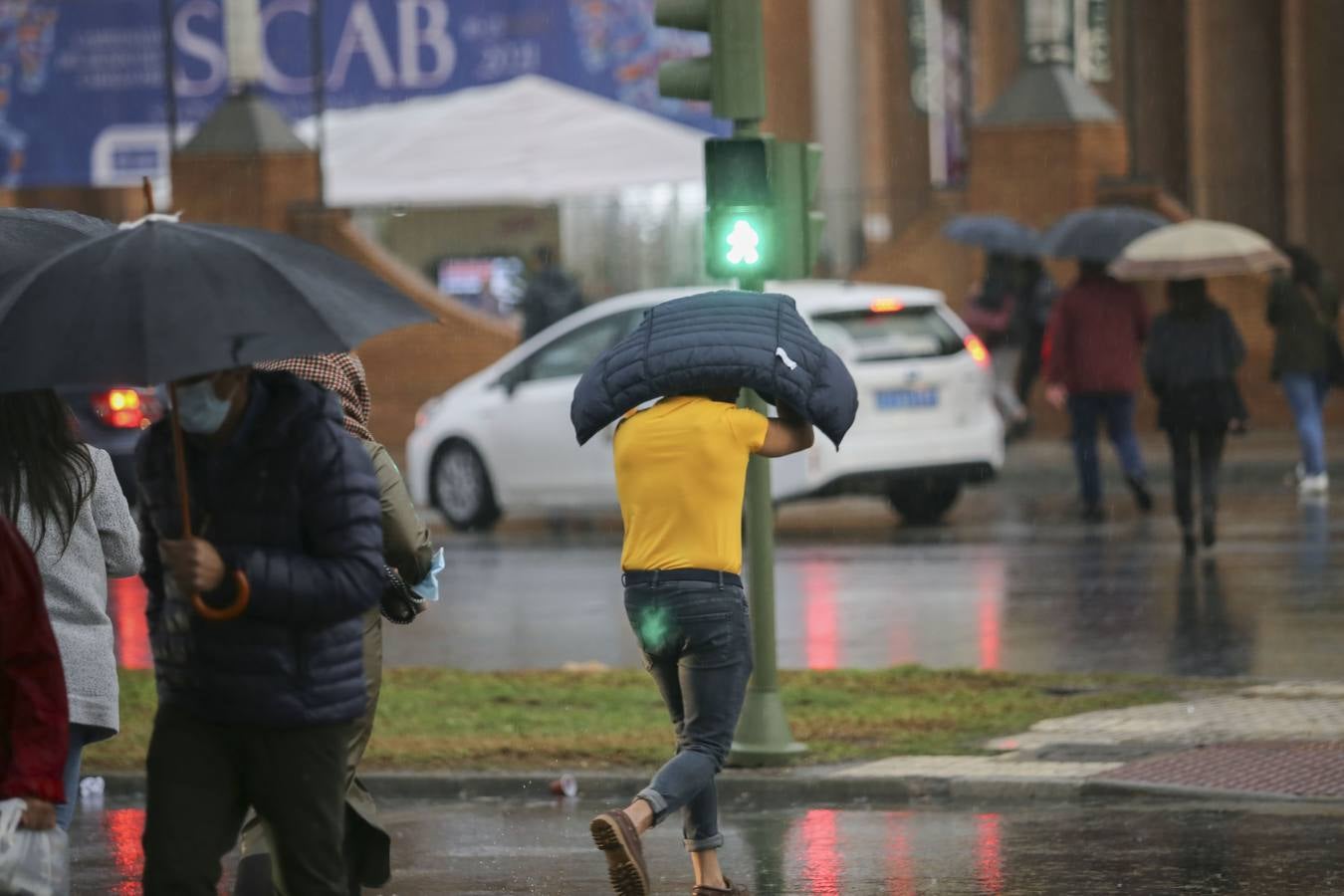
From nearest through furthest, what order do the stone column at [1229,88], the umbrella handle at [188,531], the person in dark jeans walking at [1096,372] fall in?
the umbrella handle at [188,531]
the person in dark jeans walking at [1096,372]
the stone column at [1229,88]

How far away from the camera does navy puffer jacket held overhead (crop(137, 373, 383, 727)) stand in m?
5.00

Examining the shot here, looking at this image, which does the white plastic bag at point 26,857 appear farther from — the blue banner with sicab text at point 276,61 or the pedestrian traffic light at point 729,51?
the blue banner with sicab text at point 276,61

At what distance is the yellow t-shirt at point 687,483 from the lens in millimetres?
6707

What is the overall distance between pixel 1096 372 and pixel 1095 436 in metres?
0.48

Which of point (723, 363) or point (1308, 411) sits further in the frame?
point (1308, 411)

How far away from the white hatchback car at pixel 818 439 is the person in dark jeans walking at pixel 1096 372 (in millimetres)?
555

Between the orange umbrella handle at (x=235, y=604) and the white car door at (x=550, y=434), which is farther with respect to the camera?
the white car door at (x=550, y=434)

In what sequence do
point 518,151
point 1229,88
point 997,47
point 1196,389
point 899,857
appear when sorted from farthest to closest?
point 997,47 < point 1229,88 < point 518,151 < point 1196,389 < point 899,857

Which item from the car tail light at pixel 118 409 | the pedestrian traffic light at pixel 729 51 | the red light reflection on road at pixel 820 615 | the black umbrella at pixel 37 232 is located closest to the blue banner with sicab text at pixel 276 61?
the car tail light at pixel 118 409

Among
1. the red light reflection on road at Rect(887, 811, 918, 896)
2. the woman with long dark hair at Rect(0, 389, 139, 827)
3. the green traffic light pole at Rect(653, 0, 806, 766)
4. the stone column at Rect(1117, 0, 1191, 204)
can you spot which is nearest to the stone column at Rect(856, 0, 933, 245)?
the stone column at Rect(1117, 0, 1191, 204)

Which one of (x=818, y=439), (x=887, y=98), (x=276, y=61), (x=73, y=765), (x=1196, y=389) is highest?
(x=73, y=765)

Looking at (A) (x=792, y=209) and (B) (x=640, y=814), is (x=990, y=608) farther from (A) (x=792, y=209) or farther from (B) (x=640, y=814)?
(B) (x=640, y=814)

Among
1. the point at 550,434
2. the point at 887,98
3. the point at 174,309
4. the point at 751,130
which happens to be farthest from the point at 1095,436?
the point at 887,98

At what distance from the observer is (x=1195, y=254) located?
16.5 metres
